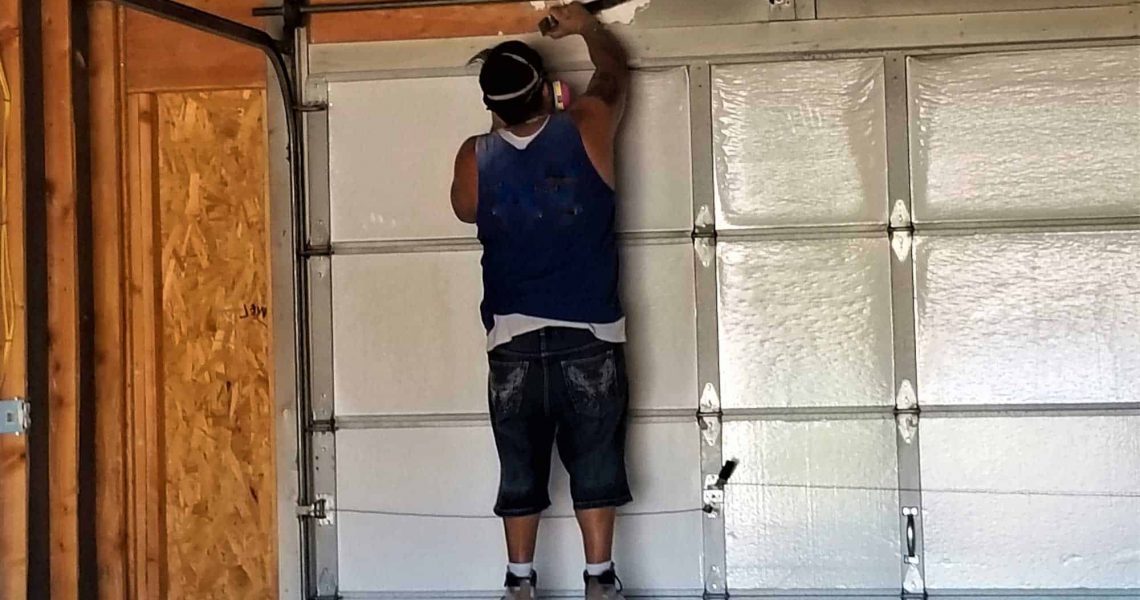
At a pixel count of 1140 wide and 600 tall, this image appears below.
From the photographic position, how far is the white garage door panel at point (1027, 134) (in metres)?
3.12

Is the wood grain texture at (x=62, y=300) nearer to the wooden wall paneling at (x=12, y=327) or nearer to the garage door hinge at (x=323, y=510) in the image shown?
the wooden wall paneling at (x=12, y=327)

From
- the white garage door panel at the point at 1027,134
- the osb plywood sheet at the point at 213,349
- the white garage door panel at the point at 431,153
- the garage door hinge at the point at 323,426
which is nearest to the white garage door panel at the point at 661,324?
the white garage door panel at the point at 431,153

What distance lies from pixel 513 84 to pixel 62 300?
1509mm

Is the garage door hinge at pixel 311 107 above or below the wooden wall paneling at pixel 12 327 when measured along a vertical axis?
above

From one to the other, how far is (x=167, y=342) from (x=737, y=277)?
190 cm

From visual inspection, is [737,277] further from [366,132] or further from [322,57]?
[322,57]

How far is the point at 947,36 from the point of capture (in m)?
3.17

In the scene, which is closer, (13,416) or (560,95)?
(13,416)

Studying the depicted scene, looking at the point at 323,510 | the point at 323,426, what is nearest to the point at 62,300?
the point at 323,426

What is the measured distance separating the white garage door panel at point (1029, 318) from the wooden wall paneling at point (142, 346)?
2479 mm

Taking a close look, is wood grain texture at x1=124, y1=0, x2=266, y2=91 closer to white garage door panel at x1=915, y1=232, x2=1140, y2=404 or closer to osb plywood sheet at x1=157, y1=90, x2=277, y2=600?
osb plywood sheet at x1=157, y1=90, x2=277, y2=600

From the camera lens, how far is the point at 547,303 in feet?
9.30

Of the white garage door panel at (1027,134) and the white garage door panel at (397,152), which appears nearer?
the white garage door panel at (1027,134)

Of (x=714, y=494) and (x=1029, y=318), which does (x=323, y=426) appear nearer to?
(x=714, y=494)
